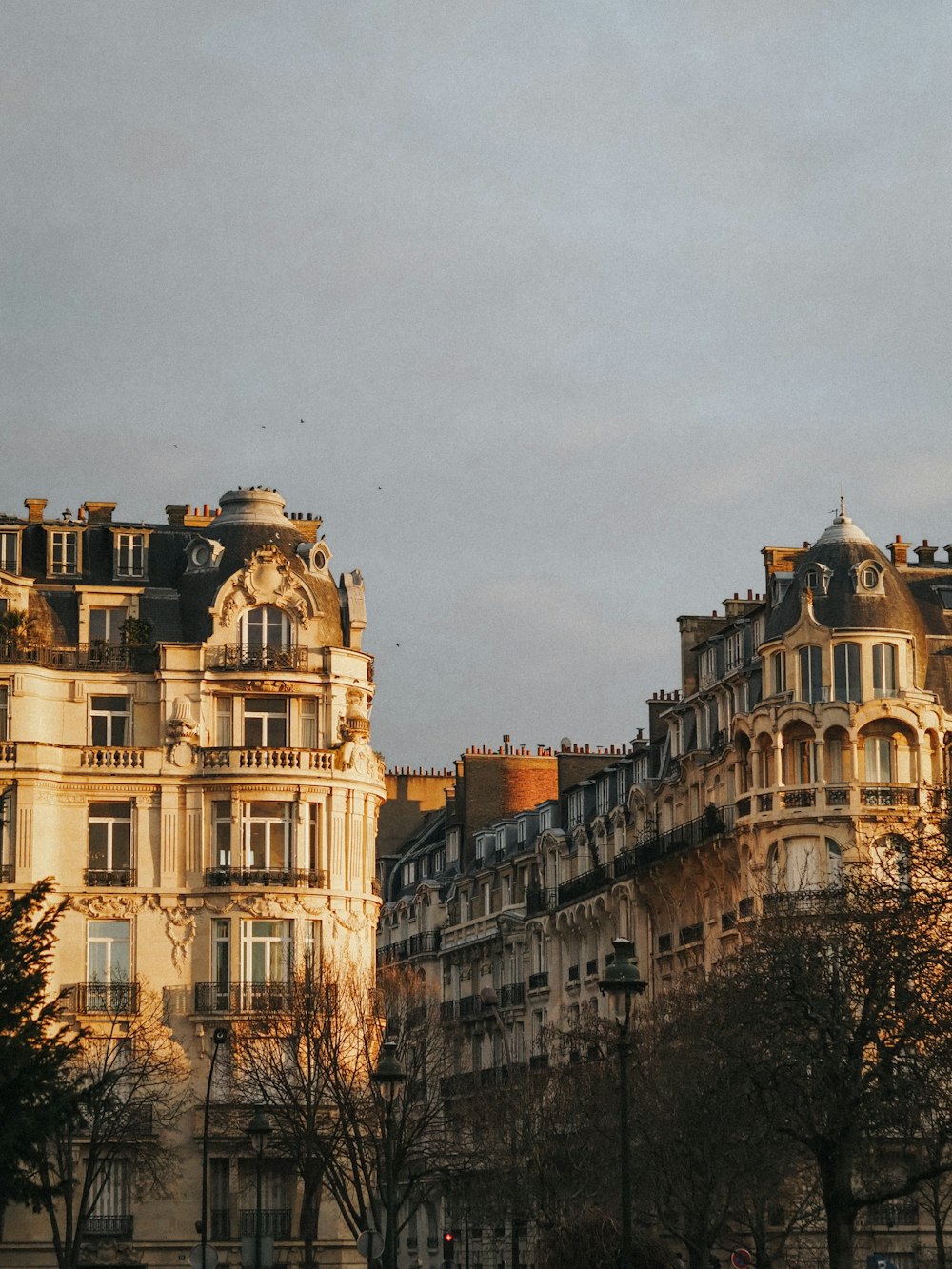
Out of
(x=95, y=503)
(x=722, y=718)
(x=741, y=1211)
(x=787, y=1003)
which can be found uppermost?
(x=95, y=503)

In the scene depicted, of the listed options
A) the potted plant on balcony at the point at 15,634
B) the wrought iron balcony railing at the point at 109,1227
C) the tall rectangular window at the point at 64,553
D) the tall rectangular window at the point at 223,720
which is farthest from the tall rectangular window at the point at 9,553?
the wrought iron balcony railing at the point at 109,1227

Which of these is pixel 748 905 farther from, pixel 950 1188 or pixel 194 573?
pixel 194 573

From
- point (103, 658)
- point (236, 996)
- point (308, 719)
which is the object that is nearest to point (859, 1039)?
point (236, 996)

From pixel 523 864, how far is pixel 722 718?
21.1 m

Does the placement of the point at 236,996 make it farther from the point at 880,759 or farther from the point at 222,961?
the point at 880,759

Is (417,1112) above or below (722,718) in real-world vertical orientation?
below

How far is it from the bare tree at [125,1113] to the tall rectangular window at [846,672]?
21.8 m

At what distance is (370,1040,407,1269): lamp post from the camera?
149 feet

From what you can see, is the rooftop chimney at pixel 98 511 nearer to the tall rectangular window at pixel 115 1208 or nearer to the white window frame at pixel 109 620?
the white window frame at pixel 109 620

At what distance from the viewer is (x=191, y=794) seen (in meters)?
74.3

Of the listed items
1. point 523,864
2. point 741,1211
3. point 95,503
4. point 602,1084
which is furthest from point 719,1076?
point 523,864

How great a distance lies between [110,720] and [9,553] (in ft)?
21.3

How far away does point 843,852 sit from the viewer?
237ft

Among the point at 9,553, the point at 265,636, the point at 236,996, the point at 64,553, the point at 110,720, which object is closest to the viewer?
the point at 236,996
